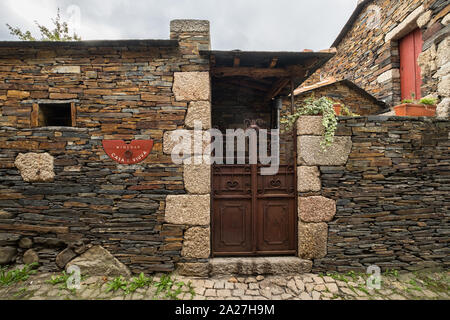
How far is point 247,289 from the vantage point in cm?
262

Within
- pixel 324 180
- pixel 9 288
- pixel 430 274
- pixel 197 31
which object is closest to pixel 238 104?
pixel 197 31

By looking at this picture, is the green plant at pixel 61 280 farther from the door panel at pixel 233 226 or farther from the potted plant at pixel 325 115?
the potted plant at pixel 325 115

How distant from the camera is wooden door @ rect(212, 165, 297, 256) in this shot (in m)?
2.94

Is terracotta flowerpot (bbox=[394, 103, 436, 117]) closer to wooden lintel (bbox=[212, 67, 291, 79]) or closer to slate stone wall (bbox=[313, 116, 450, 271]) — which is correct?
slate stone wall (bbox=[313, 116, 450, 271])

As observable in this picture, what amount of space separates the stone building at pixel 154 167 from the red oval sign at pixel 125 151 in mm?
20

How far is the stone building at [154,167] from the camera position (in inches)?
108

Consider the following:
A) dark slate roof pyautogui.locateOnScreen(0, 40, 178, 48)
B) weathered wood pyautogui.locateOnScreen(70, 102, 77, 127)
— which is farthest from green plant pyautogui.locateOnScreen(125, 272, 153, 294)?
dark slate roof pyautogui.locateOnScreen(0, 40, 178, 48)

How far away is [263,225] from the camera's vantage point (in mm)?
2971

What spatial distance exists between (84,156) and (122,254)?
152 centimetres

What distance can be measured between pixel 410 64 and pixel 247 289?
5.55 metres

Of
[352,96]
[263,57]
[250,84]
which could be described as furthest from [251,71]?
[352,96]

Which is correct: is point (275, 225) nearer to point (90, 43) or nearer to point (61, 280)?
point (61, 280)

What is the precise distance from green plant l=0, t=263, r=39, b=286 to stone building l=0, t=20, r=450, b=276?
0.13 metres

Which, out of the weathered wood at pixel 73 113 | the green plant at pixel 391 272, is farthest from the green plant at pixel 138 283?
the green plant at pixel 391 272
